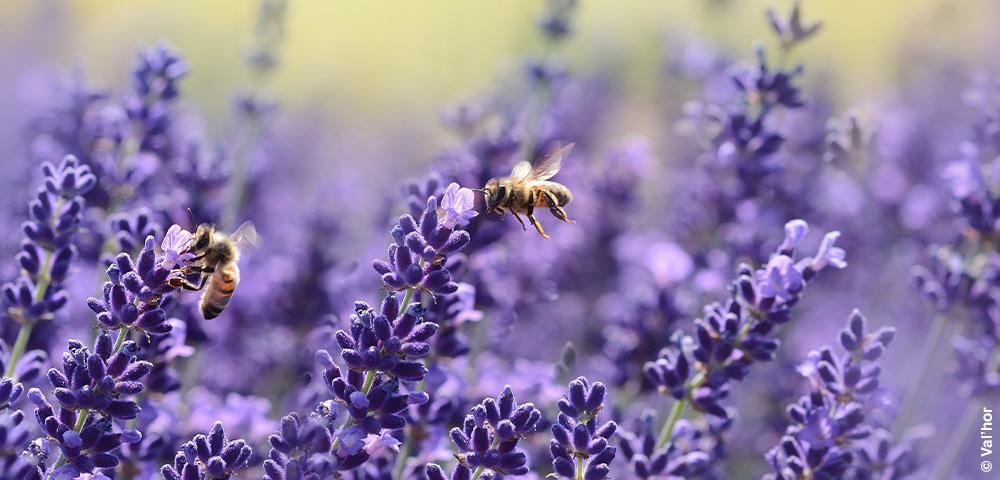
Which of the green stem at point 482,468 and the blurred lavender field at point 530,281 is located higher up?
the blurred lavender field at point 530,281

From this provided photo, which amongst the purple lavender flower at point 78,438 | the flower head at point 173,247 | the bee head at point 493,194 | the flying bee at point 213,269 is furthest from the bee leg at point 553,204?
the purple lavender flower at point 78,438

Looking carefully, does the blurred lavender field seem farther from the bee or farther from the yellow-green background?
the yellow-green background

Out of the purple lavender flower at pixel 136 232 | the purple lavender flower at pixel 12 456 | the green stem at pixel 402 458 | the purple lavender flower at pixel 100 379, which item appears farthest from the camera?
the purple lavender flower at pixel 136 232

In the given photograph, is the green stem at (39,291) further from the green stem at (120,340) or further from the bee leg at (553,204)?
the bee leg at (553,204)

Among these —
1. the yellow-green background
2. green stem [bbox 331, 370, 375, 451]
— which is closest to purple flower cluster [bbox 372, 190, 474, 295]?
green stem [bbox 331, 370, 375, 451]

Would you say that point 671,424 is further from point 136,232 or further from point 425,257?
point 136,232

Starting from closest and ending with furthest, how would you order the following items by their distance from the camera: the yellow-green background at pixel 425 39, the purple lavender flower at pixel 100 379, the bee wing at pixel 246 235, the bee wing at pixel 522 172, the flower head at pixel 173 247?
the purple lavender flower at pixel 100 379 → the flower head at pixel 173 247 → the bee wing at pixel 246 235 → the bee wing at pixel 522 172 → the yellow-green background at pixel 425 39

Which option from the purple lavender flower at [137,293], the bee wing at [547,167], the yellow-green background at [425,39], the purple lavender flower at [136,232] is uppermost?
the yellow-green background at [425,39]
